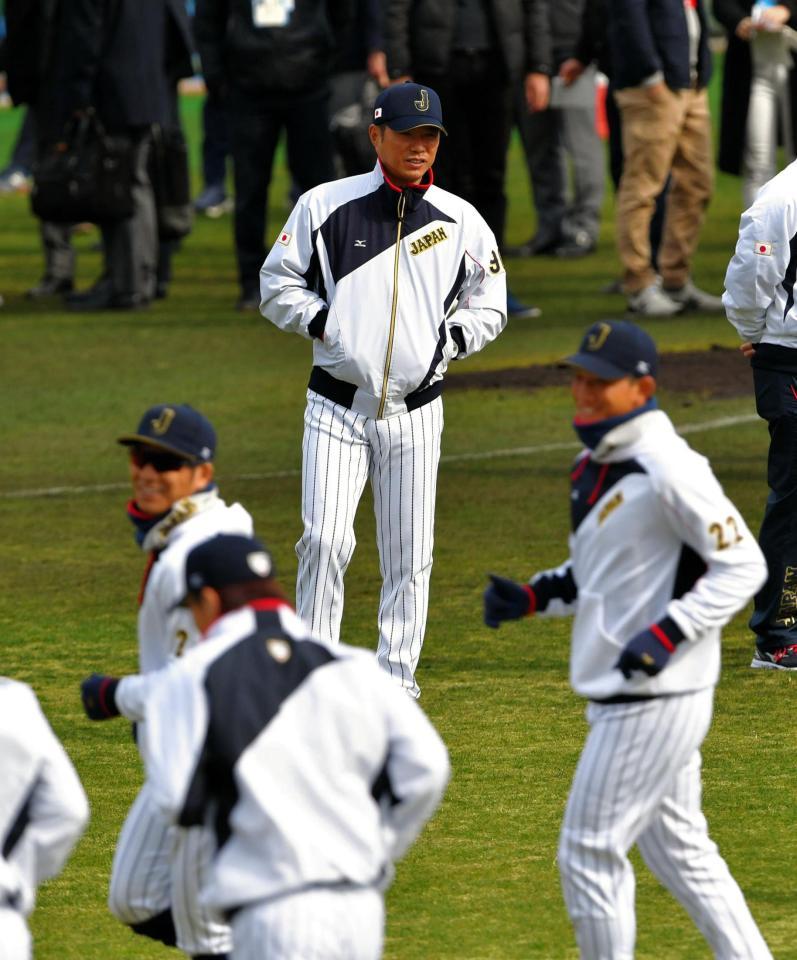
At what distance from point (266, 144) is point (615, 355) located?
37.7 ft

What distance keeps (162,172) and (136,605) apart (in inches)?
305

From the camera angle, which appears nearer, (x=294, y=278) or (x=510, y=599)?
(x=510, y=599)

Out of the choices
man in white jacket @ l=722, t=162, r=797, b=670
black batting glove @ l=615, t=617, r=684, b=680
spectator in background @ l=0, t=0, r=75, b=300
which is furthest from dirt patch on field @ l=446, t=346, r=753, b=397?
black batting glove @ l=615, t=617, r=684, b=680

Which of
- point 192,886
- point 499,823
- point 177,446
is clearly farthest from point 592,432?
point 499,823

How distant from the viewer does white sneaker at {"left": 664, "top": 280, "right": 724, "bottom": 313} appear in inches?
666

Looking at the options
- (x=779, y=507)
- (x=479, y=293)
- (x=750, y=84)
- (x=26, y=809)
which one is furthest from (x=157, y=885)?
(x=750, y=84)

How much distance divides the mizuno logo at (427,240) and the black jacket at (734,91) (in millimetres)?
8947

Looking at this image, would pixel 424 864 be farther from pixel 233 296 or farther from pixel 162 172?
pixel 233 296

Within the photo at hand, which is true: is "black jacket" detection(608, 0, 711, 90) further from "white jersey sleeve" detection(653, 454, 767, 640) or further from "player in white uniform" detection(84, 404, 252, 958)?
"white jersey sleeve" detection(653, 454, 767, 640)

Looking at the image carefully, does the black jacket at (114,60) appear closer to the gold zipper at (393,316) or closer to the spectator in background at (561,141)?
the spectator in background at (561,141)

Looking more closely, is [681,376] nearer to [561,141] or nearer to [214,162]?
[561,141]

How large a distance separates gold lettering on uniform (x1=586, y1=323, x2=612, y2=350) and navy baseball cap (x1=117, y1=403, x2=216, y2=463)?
3.24 ft

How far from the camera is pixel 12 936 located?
4.51m

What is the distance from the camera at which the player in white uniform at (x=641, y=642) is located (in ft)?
17.1
